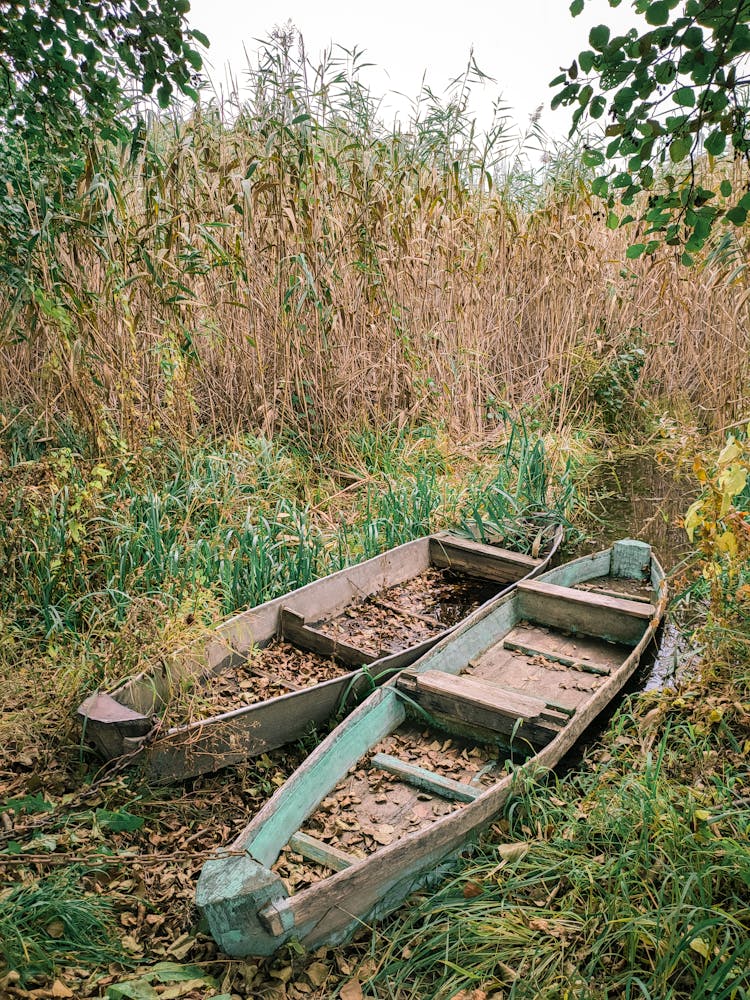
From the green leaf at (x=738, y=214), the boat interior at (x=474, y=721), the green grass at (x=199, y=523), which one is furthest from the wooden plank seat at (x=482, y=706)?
the green leaf at (x=738, y=214)

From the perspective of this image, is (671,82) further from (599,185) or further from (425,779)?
(425,779)

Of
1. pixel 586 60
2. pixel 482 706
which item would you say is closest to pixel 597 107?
pixel 586 60

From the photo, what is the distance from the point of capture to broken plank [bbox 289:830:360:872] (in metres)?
2.37

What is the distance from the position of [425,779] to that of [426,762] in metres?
0.15

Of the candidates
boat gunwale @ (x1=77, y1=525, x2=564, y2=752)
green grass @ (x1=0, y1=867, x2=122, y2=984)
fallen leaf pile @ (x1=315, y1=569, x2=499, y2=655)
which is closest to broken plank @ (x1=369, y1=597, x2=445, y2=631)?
fallen leaf pile @ (x1=315, y1=569, x2=499, y2=655)

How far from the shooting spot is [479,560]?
4457 mm

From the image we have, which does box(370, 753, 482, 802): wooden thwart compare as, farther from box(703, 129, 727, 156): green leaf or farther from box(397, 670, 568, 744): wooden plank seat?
box(703, 129, 727, 156): green leaf

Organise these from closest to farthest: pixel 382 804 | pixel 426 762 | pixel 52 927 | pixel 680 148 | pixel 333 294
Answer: pixel 680 148
pixel 52 927
pixel 382 804
pixel 426 762
pixel 333 294

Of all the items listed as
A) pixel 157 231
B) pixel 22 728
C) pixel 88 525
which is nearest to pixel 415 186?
pixel 157 231

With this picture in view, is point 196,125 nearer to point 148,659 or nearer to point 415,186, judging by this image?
point 415,186

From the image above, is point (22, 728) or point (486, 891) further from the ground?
point (22, 728)

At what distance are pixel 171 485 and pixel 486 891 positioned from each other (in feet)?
8.99

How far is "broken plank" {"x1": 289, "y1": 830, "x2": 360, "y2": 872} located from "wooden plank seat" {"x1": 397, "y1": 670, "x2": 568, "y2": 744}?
749mm

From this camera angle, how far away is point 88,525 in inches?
153
